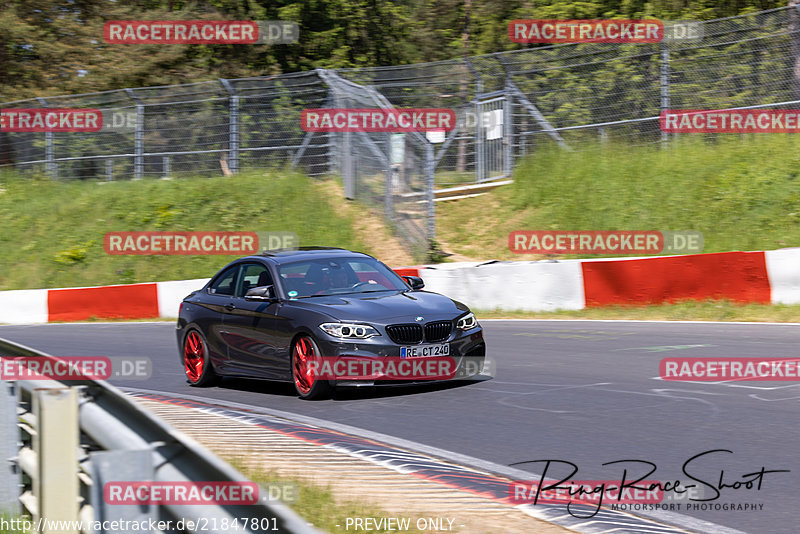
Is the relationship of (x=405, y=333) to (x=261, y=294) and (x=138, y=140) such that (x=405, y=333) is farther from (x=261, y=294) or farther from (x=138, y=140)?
(x=138, y=140)

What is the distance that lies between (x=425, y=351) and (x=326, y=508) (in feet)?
14.3

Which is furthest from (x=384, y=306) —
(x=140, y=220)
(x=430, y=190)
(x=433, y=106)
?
(x=140, y=220)

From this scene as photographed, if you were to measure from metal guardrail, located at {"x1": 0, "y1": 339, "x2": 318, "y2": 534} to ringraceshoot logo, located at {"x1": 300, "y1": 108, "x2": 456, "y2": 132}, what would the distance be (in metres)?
18.8

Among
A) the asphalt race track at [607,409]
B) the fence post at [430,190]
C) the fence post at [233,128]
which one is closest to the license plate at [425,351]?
the asphalt race track at [607,409]

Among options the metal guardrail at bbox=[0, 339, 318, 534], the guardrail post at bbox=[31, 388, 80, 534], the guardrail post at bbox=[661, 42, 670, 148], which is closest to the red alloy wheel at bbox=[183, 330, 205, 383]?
the metal guardrail at bbox=[0, 339, 318, 534]

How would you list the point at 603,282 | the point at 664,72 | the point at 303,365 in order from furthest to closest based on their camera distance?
the point at 664,72 < the point at 603,282 < the point at 303,365

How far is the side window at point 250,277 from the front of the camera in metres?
11.1

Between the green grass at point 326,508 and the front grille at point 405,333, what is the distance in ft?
11.7

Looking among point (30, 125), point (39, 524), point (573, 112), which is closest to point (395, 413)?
point (39, 524)

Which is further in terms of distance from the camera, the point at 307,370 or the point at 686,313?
the point at 686,313

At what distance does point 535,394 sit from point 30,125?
24302mm

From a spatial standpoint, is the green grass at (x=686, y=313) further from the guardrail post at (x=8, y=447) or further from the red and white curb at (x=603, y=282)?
the guardrail post at (x=8, y=447)

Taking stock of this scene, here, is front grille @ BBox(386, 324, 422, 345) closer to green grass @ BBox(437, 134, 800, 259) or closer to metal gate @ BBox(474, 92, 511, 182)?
green grass @ BBox(437, 134, 800, 259)

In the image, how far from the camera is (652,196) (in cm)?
2311
